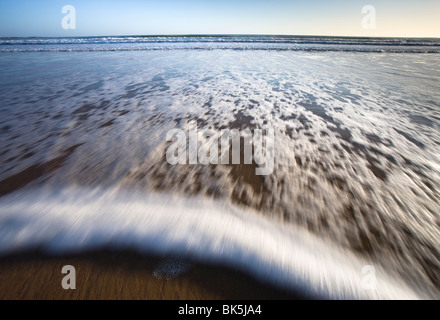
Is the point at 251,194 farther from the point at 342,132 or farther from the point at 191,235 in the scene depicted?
the point at 342,132

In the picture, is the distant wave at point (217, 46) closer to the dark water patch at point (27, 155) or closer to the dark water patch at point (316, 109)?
the dark water patch at point (316, 109)

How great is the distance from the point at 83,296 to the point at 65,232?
0.52m

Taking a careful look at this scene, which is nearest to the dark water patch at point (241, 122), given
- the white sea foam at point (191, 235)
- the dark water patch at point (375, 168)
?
→ the dark water patch at point (375, 168)

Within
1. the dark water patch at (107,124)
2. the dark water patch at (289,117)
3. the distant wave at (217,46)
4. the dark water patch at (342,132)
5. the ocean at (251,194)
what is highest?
the distant wave at (217,46)

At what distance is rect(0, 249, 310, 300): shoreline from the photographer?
986mm

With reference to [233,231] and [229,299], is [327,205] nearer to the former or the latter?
[233,231]

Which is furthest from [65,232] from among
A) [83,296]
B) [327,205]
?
[327,205]

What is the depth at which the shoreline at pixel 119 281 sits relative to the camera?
38.8 inches

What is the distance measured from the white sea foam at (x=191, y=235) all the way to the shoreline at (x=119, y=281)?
6cm

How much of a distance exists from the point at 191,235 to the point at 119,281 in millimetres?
461

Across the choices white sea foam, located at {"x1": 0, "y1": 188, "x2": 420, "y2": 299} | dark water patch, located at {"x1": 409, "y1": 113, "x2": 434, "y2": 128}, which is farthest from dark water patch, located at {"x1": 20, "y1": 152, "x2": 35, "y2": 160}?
dark water patch, located at {"x1": 409, "y1": 113, "x2": 434, "y2": 128}

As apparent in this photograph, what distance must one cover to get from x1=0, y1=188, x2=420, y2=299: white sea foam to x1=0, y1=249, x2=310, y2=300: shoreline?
0.06 m

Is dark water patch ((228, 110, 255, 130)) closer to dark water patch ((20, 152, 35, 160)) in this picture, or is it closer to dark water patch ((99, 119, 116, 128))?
dark water patch ((99, 119, 116, 128))

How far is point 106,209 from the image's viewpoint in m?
1.47
